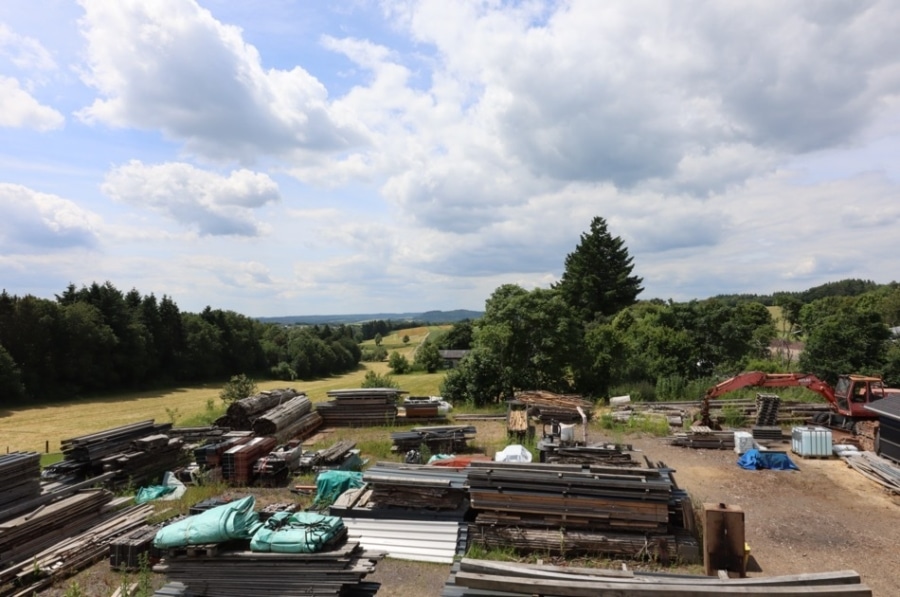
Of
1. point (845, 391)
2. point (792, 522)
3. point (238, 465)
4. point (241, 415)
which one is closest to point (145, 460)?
point (238, 465)

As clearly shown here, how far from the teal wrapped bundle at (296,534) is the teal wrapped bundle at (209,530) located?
10.2 inches

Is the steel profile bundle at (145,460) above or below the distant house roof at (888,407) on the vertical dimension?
below

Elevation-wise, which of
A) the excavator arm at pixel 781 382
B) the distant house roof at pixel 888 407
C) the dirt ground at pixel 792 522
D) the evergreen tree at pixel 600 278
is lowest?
the dirt ground at pixel 792 522

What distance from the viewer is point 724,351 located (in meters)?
30.1

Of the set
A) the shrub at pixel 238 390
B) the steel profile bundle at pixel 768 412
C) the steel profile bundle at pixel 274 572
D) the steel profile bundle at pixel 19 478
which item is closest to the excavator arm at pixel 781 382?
the steel profile bundle at pixel 768 412

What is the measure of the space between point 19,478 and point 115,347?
122 ft

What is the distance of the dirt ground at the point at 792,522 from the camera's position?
9383 millimetres

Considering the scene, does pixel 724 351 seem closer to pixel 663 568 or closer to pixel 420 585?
pixel 663 568

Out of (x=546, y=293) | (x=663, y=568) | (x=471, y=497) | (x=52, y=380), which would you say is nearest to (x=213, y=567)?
(x=471, y=497)

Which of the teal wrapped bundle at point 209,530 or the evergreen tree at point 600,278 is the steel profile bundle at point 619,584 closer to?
the teal wrapped bundle at point 209,530

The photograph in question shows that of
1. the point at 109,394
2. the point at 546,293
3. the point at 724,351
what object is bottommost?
the point at 109,394

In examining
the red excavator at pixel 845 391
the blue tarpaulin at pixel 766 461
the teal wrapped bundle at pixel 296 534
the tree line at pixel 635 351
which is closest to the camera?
the teal wrapped bundle at pixel 296 534

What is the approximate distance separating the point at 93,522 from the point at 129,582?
321cm

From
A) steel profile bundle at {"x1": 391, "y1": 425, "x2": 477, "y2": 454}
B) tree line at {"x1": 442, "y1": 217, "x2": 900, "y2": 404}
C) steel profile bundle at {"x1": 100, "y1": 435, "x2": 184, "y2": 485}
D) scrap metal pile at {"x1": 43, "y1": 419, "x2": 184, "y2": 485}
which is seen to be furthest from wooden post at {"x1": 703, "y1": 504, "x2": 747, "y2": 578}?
tree line at {"x1": 442, "y1": 217, "x2": 900, "y2": 404}
